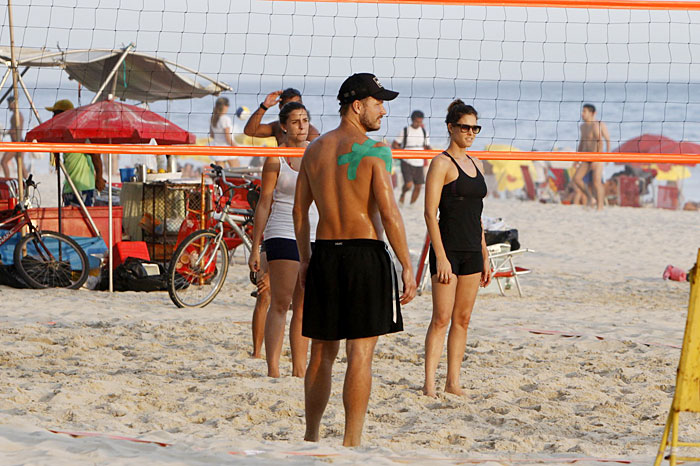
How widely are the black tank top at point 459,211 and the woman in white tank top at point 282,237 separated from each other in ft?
2.08

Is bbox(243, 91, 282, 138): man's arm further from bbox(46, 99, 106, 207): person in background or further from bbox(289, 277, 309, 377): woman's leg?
bbox(46, 99, 106, 207): person in background

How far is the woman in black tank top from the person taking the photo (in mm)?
4352

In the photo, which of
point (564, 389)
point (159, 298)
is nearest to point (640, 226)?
point (159, 298)

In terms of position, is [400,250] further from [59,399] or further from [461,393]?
[59,399]

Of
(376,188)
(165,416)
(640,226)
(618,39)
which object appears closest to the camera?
(376,188)

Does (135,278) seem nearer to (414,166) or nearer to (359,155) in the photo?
(359,155)

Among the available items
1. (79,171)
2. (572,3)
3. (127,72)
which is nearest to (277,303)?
(572,3)

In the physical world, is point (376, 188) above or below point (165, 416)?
above

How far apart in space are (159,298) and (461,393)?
12.2ft

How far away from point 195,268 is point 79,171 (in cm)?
243

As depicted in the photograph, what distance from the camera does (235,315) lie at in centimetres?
694

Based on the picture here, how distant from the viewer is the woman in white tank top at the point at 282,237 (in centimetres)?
454

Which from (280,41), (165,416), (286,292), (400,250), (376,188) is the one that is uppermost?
(280,41)

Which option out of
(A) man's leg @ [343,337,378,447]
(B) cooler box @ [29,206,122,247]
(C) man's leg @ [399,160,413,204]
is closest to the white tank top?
(A) man's leg @ [343,337,378,447]
